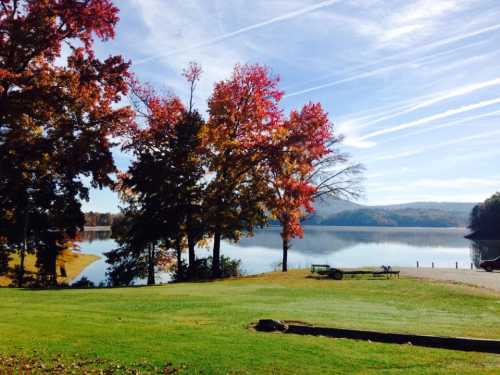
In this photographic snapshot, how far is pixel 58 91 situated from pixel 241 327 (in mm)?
12369

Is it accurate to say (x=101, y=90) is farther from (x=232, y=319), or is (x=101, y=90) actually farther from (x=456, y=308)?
(x=456, y=308)

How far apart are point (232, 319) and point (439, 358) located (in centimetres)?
785

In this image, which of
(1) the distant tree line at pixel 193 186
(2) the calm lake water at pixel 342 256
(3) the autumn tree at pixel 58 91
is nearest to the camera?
(3) the autumn tree at pixel 58 91

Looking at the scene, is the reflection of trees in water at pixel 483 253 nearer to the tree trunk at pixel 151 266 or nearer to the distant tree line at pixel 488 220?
the tree trunk at pixel 151 266

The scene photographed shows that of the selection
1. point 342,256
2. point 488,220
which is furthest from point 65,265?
point 488,220

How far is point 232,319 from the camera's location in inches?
651

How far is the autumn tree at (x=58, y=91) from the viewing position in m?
17.5

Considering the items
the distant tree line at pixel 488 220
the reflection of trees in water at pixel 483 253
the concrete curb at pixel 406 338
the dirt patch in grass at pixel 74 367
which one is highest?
the distant tree line at pixel 488 220

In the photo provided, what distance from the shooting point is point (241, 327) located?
1490cm

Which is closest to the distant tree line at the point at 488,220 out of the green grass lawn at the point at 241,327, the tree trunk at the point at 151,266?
the tree trunk at the point at 151,266

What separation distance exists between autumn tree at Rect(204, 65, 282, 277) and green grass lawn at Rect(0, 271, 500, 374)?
40.6 ft

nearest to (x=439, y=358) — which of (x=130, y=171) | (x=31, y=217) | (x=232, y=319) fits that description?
(x=232, y=319)

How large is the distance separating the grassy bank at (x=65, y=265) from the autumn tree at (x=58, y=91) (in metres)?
23.0

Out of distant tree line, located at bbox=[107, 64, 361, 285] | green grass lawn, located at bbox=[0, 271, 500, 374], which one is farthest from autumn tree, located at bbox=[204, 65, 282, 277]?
green grass lawn, located at bbox=[0, 271, 500, 374]
